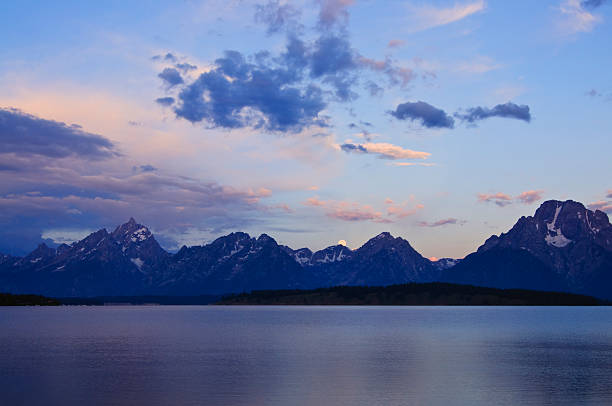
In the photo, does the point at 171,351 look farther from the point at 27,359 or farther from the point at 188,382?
the point at 188,382

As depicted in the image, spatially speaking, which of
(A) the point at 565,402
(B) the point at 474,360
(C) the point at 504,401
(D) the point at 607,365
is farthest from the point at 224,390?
(D) the point at 607,365

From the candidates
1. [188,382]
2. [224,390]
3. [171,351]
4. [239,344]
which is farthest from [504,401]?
[239,344]

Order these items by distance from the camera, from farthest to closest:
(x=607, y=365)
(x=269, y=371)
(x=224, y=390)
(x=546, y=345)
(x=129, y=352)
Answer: (x=546, y=345) < (x=129, y=352) < (x=607, y=365) < (x=269, y=371) < (x=224, y=390)

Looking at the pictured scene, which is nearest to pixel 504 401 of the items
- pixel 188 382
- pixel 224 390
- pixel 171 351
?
pixel 224 390

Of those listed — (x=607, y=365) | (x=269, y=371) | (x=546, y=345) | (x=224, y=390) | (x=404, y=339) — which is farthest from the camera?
(x=404, y=339)

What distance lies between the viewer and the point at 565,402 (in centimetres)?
6384

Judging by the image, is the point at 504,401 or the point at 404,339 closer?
the point at 504,401

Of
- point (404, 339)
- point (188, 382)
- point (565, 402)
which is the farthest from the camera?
point (404, 339)

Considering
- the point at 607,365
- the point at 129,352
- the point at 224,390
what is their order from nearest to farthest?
the point at 224,390, the point at 607,365, the point at 129,352

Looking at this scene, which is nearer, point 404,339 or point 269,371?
point 269,371

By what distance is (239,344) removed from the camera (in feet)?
448

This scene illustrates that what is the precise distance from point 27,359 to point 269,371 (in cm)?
4241

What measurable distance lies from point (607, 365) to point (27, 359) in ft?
295

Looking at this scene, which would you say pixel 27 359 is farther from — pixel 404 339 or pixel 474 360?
pixel 404 339
